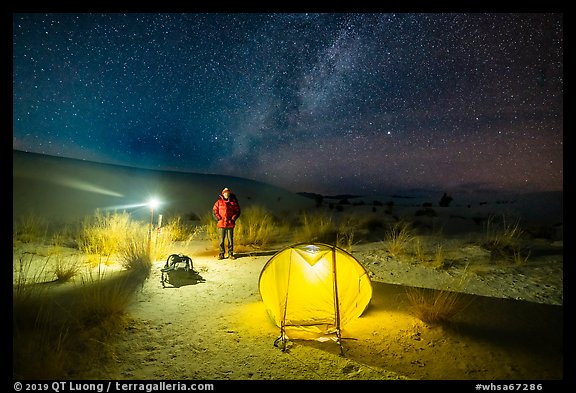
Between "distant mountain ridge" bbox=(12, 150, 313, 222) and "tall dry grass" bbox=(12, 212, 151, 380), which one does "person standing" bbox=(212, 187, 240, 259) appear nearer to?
"tall dry grass" bbox=(12, 212, 151, 380)

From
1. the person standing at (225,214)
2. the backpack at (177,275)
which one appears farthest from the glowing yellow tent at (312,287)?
the person standing at (225,214)

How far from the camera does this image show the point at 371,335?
4605 millimetres

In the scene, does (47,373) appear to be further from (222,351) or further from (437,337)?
(437,337)

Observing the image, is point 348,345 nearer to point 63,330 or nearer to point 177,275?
point 63,330

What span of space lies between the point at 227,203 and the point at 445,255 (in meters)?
6.42

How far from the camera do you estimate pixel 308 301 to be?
18.0ft

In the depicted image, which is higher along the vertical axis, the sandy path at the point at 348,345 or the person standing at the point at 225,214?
the person standing at the point at 225,214

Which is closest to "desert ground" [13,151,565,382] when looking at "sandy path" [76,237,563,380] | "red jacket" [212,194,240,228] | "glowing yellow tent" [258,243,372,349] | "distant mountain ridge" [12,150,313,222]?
"sandy path" [76,237,563,380]

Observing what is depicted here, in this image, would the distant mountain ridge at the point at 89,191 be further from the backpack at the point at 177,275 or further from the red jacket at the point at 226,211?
the backpack at the point at 177,275

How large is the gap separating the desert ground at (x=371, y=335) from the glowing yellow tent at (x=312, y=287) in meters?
0.29

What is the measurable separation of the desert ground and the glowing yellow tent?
0.29 m

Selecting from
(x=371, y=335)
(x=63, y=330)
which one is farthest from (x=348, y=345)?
(x=63, y=330)

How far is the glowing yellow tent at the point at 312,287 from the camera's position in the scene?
5.07 metres

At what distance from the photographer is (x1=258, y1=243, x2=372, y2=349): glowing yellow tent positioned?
5.07 meters
